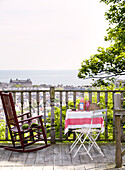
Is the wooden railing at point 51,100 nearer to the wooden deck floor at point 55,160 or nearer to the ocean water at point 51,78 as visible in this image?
the wooden deck floor at point 55,160

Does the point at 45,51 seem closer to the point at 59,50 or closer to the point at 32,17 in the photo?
the point at 59,50

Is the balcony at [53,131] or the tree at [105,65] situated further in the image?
the tree at [105,65]

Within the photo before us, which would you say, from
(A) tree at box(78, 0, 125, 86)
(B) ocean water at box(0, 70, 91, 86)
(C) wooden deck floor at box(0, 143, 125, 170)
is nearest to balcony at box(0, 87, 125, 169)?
(C) wooden deck floor at box(0, 143, 125, 170)

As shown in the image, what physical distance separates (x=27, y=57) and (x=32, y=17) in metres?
3.70

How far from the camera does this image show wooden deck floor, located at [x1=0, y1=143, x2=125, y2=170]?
13.4ft

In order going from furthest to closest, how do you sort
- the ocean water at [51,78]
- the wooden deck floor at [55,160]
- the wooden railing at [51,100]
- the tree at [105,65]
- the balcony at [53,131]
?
the tree at [105,65], the ocean water at [51,78], the wooden railing at [51,100], the balcony at [53,131], the wooden deck floor at [55,160]

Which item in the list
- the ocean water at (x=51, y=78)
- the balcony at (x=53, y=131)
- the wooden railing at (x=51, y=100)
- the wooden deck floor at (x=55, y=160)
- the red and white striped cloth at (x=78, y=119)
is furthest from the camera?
the ocean water at (x=51, y=78)

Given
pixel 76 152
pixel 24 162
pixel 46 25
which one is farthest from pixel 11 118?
pixel 46 25

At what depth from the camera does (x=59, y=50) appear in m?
29.0

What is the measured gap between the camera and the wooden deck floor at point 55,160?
13.4ft

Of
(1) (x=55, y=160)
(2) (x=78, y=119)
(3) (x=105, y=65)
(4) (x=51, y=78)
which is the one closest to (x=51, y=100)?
(2) (x=78, y=119)

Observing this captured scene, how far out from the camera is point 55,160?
4469 millimetres

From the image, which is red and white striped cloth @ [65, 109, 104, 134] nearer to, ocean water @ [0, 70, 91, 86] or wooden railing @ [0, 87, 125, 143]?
wooden railing @ [0, 87, 125, 143]

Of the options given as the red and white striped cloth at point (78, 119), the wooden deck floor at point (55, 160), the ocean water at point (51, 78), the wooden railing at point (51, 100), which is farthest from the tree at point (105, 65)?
the wooden deck floor at point (55, 160)
